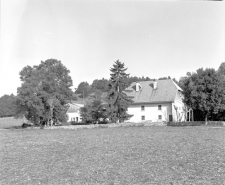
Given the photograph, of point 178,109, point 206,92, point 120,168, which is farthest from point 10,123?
point 120,168

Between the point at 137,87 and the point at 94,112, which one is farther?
the point at 137,87

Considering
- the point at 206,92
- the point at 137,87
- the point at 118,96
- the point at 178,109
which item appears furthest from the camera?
the point at 137,87

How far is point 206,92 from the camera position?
4419 cm

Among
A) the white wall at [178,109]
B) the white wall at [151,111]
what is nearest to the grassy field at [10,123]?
the white wall at [151,111]

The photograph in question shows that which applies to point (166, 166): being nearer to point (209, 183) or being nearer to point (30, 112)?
point (209, 183)

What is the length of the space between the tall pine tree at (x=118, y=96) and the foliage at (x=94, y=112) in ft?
8.21

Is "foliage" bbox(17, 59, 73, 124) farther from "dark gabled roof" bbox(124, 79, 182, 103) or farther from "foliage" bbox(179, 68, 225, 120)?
"foliage" bbox(179, 68, 225, 120)

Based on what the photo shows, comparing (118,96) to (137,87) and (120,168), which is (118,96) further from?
(120,168)

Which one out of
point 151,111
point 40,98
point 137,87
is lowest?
point 151,111

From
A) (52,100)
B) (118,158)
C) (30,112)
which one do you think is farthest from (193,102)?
(118,158)

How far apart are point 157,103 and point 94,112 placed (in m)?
15.5

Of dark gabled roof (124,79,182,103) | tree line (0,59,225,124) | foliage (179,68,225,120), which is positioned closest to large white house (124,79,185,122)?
dark gabled roof (124,79,182,103)

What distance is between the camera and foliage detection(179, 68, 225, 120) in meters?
43.0

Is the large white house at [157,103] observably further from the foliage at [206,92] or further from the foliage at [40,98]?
the foliage at [40,98]
